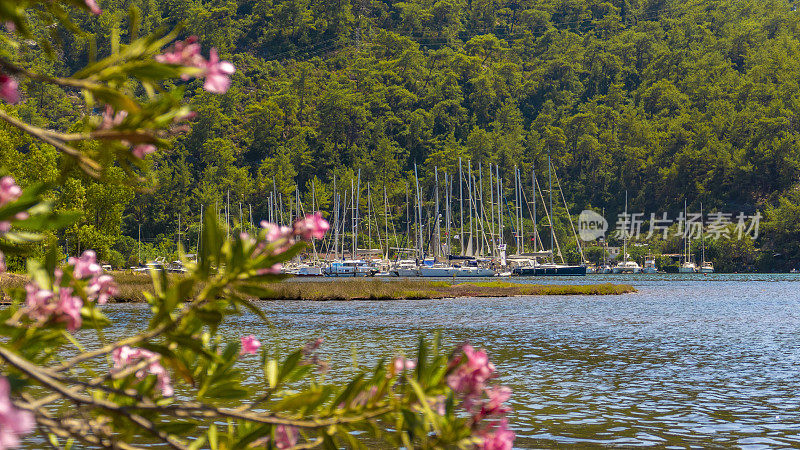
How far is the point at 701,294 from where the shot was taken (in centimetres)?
5619

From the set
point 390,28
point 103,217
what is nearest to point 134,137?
point 103,217

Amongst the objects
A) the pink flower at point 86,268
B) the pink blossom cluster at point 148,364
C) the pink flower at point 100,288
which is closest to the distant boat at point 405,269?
the pink blossom cluster at point 148,364

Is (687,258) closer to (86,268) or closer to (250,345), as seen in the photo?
(250,345)

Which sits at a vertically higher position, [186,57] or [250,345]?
[186,57]

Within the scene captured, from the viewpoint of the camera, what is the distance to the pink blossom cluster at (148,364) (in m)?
3.54

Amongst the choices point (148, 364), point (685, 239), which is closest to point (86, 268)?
point (148, 364)

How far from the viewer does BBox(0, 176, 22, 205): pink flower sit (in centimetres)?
259

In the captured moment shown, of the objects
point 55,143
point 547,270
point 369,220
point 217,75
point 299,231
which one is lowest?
point 547,270

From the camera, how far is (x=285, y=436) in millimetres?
3365

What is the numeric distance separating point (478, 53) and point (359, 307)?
424ft

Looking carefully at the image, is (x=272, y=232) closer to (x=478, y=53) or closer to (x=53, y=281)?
(x=53, y=281)

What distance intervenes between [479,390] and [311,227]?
87cm

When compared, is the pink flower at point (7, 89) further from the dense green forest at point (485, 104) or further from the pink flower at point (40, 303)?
the dense green forest at point (485, 104)

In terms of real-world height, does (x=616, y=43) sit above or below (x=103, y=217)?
above
